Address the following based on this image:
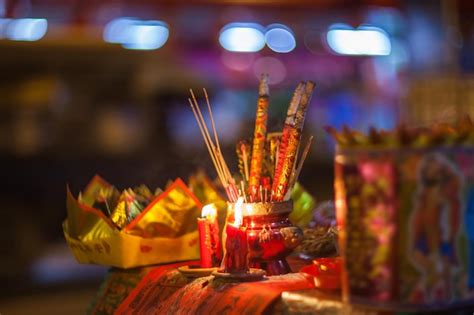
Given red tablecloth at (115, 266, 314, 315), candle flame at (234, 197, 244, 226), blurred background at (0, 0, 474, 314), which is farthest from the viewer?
blurred background at (0, 0, 474, 314)

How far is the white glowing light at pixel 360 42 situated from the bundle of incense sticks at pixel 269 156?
7111 millimetres

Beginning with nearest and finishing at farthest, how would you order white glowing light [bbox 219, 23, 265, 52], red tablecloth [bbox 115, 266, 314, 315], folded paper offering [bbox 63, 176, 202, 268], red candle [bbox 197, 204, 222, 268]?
red tablecloth [bbox 115, 266, 314, 315]
red candle [bbox 197, 204, 222, 268]
folded paper offering [bbox 63, 176, 202, 268]
white glowing light [bbox 219, 23, 265, 52]

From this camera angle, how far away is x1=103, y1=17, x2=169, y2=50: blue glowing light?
27.5 ft

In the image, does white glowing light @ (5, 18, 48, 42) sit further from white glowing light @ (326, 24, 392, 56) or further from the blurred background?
white glowing light @ (326, 24, 392, 56)

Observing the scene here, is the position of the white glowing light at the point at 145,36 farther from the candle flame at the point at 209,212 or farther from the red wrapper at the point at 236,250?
the red wrapper at the point at 236,250

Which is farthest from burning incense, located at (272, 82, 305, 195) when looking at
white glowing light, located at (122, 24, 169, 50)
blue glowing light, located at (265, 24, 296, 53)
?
blue glowing light, located at (265, 24, 296, 53)

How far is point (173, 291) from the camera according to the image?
109 inches

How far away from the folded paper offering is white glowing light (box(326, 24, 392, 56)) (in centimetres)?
702

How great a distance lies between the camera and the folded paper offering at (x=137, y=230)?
9.68 feet

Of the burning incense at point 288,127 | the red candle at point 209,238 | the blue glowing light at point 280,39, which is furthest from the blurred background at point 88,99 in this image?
the red candle at point 209,238

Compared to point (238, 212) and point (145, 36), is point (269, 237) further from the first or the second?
point (145, 36)

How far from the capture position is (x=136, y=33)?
8.67 metres

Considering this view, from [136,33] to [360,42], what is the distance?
3.42m

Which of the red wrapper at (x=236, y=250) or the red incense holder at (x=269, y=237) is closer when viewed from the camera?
the red wrapper at (x=236, y=250)
